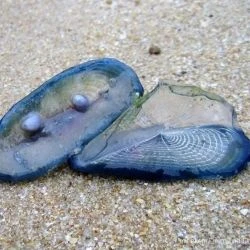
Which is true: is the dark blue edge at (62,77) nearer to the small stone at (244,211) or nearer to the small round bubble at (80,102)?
the small round bubble at (80,102)

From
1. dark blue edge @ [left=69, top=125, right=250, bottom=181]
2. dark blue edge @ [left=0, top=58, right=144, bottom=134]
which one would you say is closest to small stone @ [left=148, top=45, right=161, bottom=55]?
dark blue edge @ [left=0, top=58, right=144, bottom=134]

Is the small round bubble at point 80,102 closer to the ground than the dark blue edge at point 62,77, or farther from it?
closer to the ground

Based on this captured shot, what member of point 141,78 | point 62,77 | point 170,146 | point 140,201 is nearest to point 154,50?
point 141,78

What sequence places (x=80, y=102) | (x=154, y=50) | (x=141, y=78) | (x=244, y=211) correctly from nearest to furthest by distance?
1. (x=244, y=211)
2. (x=80, y=102)
3. (x=141, y=78)
4. (x=154, y=50)

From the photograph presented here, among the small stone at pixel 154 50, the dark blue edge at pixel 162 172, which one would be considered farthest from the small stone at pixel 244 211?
the small stone at pixel 154 50

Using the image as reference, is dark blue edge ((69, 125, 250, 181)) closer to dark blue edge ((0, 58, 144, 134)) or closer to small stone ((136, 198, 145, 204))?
small stone ((136, 198, 145, 204))

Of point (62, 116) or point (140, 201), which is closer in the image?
point (140, 201)

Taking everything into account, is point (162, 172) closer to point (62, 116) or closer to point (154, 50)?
point (62, 116)

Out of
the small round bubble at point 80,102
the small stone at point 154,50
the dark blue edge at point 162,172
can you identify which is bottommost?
the small stone at point 154,50
